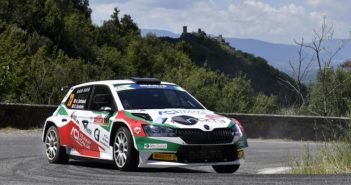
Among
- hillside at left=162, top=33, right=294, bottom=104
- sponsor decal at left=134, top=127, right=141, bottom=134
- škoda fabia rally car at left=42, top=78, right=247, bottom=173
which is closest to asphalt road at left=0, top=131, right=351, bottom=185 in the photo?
škoda fabia rally car at left=42, top=78, right=247, bottom=173

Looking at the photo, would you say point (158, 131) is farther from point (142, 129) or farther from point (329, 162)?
point (329, 162)

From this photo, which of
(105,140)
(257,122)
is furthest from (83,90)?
(257,122)

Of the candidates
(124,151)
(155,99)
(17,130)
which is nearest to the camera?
(124,151)

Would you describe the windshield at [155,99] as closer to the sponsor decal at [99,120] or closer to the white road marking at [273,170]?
the sponsor decal at [99,120]

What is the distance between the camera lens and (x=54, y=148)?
12.6 m

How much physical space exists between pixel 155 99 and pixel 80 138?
1578 mm

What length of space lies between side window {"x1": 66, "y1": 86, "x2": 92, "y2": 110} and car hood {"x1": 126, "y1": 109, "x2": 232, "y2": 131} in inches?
70.1

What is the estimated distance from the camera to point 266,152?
1698 cm

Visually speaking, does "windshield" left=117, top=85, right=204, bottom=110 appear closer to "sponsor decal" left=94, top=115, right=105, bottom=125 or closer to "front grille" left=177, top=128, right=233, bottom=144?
"sponsor decal" left=94, top=115, right=105, bottom=125

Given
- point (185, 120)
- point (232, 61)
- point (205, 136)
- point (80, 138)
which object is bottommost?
point (232, 61)

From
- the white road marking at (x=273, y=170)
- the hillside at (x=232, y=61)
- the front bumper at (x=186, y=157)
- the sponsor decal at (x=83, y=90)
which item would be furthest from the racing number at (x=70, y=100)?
the hillside at (x=232, y=61)

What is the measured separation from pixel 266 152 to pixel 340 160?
248 inches

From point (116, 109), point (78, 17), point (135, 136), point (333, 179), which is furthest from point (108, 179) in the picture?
point (78, 17)

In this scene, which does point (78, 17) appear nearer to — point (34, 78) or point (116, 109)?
point (34, 78)
